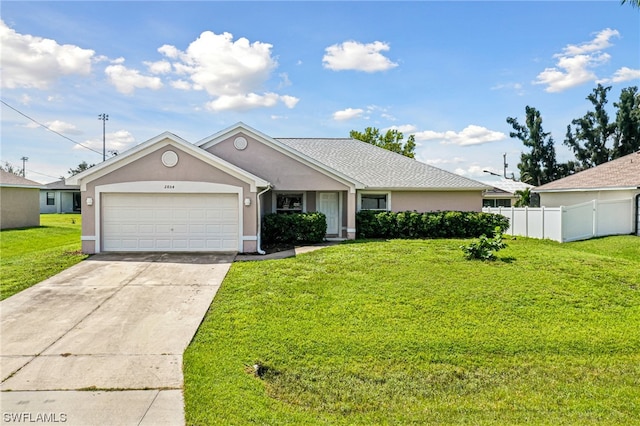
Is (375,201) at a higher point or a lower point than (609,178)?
lower

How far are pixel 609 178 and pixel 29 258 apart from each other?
26034 mm

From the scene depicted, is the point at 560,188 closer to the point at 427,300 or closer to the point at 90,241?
the point at 427,300

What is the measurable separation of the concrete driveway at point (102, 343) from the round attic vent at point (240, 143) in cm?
738

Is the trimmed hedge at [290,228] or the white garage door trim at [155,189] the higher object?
the white garage door trim at [155,189]

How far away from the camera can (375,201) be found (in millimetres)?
19000

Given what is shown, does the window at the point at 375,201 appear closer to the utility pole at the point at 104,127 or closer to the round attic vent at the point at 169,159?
the round attic vent at the point at 169,159

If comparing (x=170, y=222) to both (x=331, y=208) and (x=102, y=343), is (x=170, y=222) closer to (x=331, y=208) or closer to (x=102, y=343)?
(x=331, y=208)

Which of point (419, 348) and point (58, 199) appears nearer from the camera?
point (419, 348)

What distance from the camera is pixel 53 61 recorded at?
17.6m

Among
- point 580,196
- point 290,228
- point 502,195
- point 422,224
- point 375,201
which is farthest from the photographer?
point 502,195

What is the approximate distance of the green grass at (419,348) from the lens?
185 inches

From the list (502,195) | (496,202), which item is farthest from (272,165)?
(496,202)

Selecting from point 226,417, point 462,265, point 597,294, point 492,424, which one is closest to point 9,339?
point 226,417
